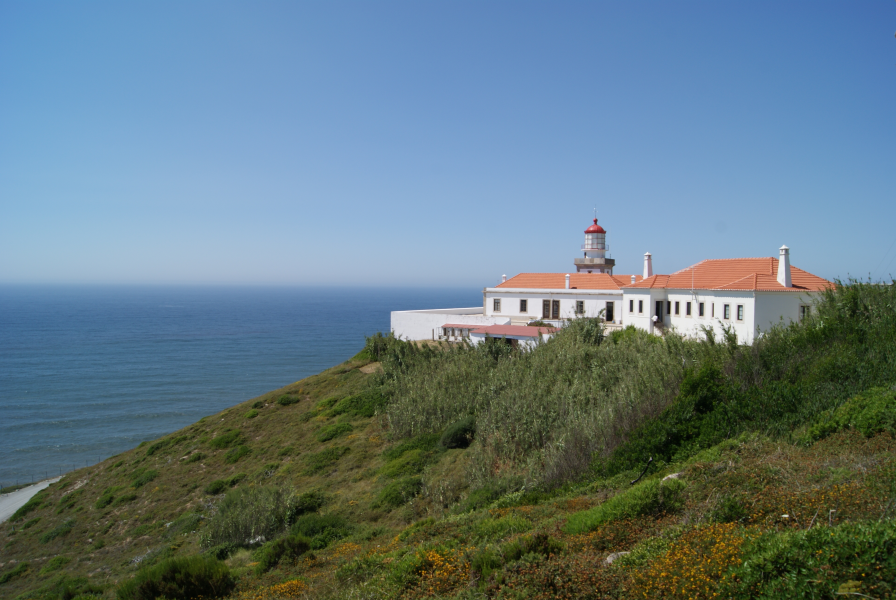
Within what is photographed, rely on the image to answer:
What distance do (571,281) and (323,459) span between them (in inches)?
781

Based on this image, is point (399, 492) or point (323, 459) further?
point (323, 459)

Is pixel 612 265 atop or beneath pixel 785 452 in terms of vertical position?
atop

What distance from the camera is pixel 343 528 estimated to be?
11578mm

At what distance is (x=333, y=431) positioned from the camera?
2048 centimetres

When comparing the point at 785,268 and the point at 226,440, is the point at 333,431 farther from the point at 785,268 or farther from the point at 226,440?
the point at 785,268

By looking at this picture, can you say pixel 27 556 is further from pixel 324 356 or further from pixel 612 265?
pixel 324 356

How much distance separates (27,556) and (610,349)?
2154 centimetres

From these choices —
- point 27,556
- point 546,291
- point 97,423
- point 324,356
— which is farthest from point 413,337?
point 324,356

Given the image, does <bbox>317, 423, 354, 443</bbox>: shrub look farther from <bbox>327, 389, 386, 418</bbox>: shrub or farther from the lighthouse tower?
the lighthouse tower

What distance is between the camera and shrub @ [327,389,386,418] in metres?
22.0

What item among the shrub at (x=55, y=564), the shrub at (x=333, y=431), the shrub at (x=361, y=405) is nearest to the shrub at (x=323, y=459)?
the shrub at (x=333, y=431)

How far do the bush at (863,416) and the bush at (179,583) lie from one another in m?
10.1

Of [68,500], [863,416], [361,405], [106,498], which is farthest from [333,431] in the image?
[863,416]

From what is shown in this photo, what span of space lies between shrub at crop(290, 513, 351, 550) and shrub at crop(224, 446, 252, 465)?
9801 mm
